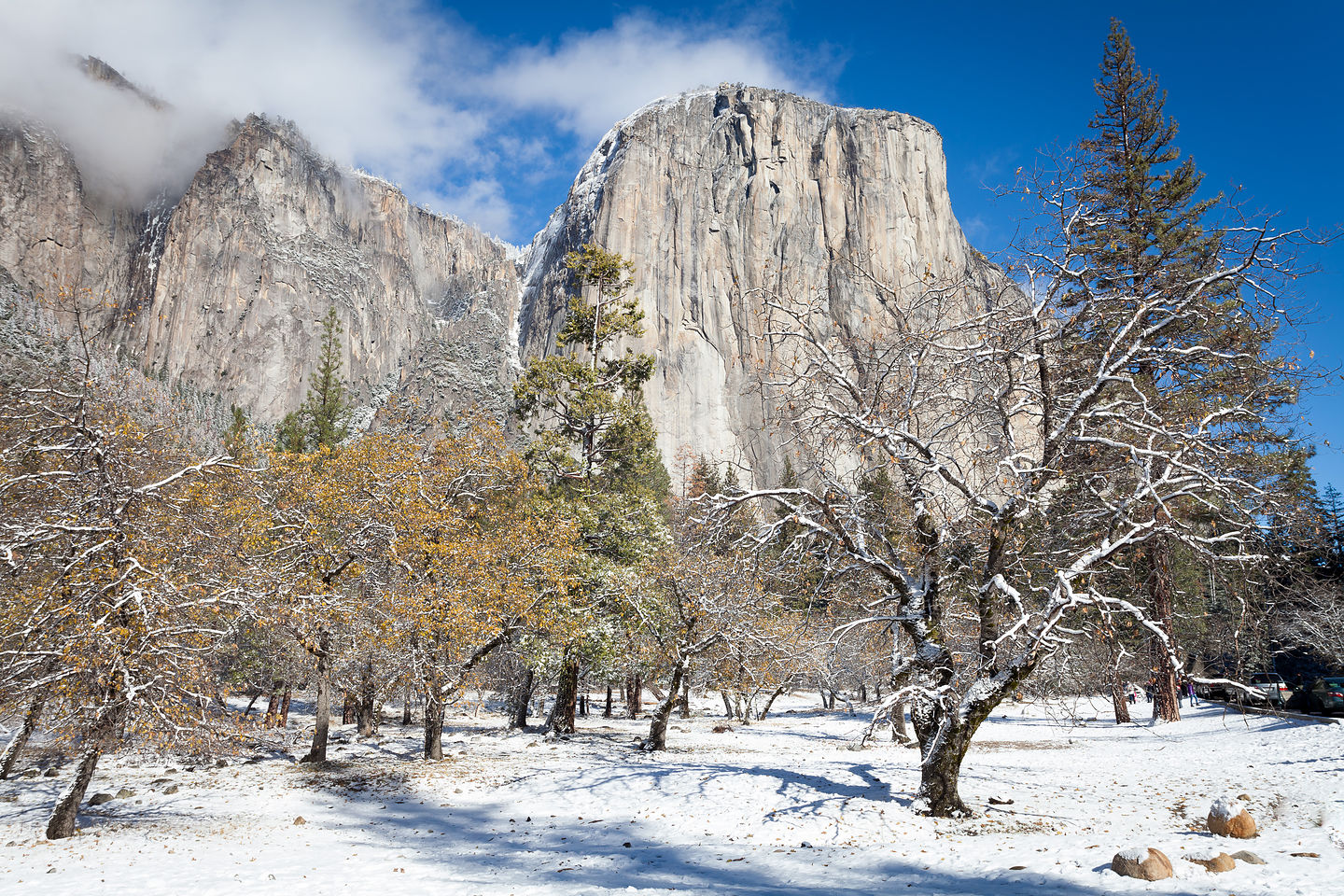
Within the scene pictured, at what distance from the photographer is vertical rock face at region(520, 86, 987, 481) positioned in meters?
93.3

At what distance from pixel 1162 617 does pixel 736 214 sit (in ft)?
291

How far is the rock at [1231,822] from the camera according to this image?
793 centimetres

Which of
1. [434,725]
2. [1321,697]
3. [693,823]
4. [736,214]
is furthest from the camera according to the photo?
[736,214]

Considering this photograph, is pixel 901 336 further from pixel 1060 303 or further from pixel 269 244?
pixel 269 244

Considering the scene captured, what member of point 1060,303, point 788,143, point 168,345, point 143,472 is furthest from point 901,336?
point 168,345

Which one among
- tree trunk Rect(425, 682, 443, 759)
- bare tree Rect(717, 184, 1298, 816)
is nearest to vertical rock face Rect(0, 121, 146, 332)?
tree trunk Rect(425, 682, 443, 759)

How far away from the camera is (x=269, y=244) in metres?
128

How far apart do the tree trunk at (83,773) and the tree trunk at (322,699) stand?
5542mm

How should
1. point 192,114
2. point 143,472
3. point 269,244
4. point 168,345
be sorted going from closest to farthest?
point 143,472 < point 168,345 < point 269,244 < point 192,114

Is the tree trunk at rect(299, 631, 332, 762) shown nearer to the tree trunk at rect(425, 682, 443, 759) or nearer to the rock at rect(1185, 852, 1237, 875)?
the tree trunk at rect(425, 682, 443, 759)

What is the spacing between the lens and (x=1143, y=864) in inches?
268

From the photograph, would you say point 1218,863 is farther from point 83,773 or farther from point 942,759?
point 83,773

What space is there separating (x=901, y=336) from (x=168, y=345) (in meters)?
139

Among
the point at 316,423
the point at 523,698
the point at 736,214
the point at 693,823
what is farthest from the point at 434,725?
the point at 736,214
